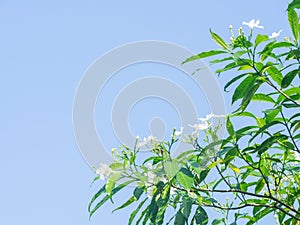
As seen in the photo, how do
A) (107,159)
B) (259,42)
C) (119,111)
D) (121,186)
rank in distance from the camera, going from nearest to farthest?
1. (259,42)
2. (121,186)
3. (107,159)
4. (119,111)

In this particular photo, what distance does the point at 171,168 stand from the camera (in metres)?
1.00

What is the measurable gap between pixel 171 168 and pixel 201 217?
19 cm

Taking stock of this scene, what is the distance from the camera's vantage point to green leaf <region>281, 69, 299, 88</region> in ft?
3.21

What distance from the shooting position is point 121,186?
1.10m

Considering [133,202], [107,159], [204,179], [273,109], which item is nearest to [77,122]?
[107,159]

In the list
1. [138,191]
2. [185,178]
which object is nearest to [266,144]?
[185,178]

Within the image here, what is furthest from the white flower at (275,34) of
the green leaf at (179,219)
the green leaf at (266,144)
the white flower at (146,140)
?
the green leaf at (179,219)

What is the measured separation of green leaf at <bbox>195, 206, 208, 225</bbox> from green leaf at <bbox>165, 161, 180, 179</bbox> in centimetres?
16

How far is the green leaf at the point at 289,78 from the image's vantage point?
979 mm

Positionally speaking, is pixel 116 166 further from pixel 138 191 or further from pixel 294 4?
pixel 294 4

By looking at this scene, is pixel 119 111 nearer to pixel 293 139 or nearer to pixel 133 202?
pixel 133 202

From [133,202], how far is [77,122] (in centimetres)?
41

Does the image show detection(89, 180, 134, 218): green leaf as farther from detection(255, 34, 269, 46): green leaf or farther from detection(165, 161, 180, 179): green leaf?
detection(255, 34, 269, 46): green leaf

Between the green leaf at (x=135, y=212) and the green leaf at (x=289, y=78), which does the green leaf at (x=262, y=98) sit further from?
the green leaf at (x=135, y=212)
